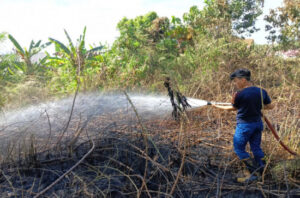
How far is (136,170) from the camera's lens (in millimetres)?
3084

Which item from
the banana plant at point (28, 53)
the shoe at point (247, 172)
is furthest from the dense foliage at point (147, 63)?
the shoe at point (247, 172)

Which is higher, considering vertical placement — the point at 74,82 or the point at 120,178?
the point at 74,82

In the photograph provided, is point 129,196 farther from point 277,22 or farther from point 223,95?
point 277,22

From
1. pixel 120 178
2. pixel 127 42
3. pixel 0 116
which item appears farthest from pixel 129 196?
pixel 127 42

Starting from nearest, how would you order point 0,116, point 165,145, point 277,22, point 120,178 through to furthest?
point 120,178 → point 165,145 → point 0,116 → point 277,22

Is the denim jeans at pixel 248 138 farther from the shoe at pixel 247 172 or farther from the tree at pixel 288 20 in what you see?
the tree at pixel 288 20

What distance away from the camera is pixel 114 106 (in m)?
5.72

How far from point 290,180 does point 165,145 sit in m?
1.64

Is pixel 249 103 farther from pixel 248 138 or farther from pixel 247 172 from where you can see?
pixel 247 172

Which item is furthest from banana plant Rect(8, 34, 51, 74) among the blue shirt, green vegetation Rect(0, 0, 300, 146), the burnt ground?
the blue shirt

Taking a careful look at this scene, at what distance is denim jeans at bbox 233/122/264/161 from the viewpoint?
3111 mm

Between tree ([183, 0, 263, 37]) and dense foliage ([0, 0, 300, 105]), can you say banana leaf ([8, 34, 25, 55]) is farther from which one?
tree ([183, 0, 263, 37])

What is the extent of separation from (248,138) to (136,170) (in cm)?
144

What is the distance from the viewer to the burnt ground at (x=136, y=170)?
2652mm
